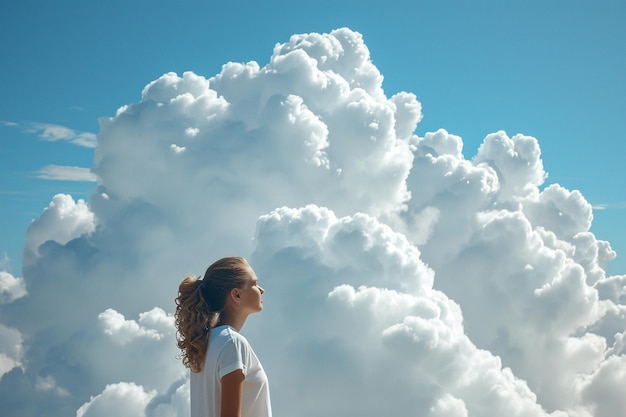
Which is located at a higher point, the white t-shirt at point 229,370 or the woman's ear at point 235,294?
the woman's ear at point 235,294

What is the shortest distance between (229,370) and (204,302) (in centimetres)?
97

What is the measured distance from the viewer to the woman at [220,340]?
6805mm

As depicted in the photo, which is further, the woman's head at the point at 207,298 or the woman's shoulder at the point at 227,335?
the woman's head at the point at 207,298

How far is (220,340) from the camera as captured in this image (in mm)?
6953

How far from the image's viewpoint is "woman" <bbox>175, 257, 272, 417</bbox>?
6805mm

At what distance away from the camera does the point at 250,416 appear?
7.03m

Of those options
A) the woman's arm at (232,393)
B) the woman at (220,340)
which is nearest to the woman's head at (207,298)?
the woman at (220,340)

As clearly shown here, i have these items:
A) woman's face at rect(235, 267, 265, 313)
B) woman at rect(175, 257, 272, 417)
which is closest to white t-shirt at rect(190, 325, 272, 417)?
woman at rect(175, 257, 272, 417)

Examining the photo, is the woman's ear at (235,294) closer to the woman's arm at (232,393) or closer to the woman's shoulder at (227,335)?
the woman's shoulder at (227,335)

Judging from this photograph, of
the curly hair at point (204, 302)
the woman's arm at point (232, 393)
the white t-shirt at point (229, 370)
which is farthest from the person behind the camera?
the curly hair at point (204, 302)

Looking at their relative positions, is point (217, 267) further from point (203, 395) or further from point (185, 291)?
point (203, 395)

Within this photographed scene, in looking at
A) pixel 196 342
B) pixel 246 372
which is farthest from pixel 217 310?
pixel 246 372

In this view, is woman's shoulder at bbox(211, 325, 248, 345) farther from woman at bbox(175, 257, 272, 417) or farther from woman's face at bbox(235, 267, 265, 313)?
woman's face at bbox(235, 267, 265, 313)

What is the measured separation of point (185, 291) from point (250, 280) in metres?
0.73
